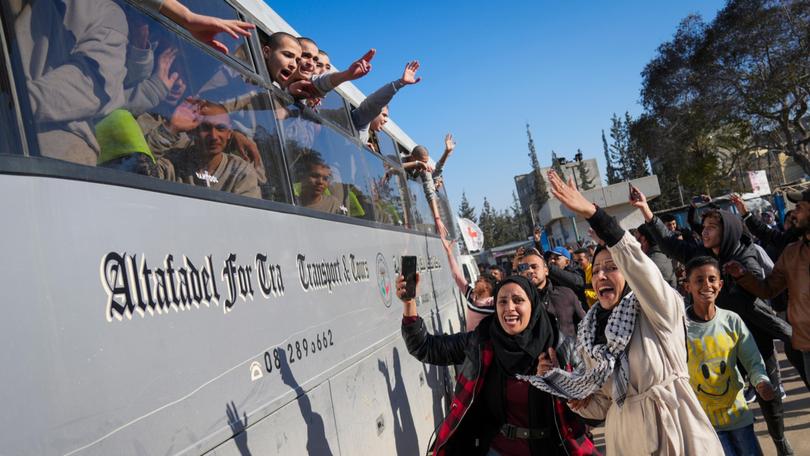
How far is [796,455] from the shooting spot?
565 centimetres

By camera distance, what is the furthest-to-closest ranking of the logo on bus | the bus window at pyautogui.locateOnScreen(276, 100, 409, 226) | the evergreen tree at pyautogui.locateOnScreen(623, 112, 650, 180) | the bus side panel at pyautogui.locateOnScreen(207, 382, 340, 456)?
the evergreen tree at pyautogui.locateOnScreen(623, 112, 650, 180) < the logo on bus < the bus window at pyautogui.locateOnScreen(276, 100, 409, 226) < the bus side panel at pyautogui.locateOnScreen(207, 382, 340, 456)

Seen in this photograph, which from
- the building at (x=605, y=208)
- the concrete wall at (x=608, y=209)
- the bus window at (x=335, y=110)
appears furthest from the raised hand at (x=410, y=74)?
the concrete wall at (x=608, y=209)

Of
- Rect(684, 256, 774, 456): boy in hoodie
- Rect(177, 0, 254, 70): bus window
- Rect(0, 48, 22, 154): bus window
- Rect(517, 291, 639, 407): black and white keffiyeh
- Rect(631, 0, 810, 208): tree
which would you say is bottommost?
Rect(684, 256, 774, 456): boy in hoodie

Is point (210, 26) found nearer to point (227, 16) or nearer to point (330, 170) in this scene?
point (227, 16)

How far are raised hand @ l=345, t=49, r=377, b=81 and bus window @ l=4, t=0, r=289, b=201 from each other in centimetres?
108

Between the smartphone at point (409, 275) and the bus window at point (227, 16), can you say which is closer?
the bus window at point (227, 16)

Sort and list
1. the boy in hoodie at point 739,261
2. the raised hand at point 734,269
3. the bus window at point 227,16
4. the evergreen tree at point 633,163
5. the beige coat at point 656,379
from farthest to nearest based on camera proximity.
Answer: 1. the evergreen tree at point 633,163
2. the boy in hoodie at point 739,261
3. the raised hand at point 734,269
4. the bus window at point 227,16
5. the beige coat at point 656,379

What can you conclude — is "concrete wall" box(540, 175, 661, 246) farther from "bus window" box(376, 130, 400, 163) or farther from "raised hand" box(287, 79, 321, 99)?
"raised hand" box(287, 79, 321, 99)

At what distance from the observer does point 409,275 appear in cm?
451

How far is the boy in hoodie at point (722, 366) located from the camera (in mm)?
→ 4398

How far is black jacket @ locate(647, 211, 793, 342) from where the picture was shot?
5629mm

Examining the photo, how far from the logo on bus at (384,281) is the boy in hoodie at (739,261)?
206 cm

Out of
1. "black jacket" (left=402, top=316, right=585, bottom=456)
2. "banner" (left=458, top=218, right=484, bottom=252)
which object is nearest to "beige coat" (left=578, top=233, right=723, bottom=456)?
"black jacket" (left=402, top=316, right=585, bottom=456)

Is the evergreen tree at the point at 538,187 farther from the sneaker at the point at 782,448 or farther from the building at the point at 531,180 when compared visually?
the sneaker at the point at 782,448
